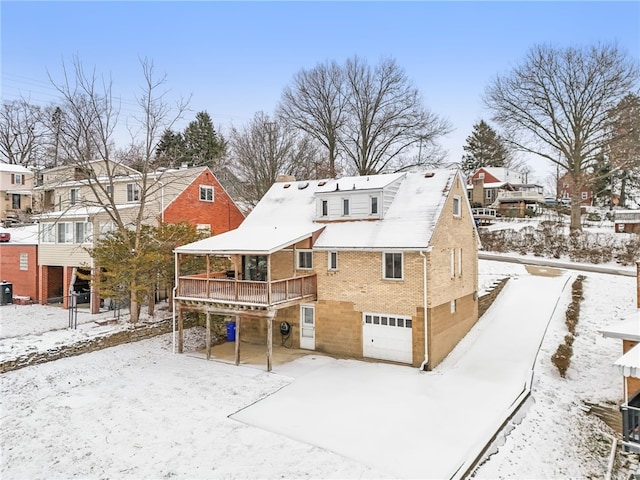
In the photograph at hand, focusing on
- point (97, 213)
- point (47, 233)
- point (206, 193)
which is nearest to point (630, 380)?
point (206, 193)

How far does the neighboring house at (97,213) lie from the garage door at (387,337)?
46.1 feet

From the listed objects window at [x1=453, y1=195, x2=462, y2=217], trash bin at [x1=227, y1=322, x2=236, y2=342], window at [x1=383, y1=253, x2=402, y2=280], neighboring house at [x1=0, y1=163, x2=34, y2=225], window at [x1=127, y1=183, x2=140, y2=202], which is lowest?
trash bin at [x1=227, y1=322, x2=236, y2=342]

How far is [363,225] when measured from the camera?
59.1 ft

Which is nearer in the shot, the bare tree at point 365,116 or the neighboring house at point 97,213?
the neighboring house at point 97,213

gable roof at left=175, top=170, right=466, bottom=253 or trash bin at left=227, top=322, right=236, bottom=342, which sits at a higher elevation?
gable roof at left=175, top=170, right=466, bottom=253

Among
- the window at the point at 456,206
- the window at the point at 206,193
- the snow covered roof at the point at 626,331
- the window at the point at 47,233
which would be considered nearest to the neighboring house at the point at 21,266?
the window at the point at 47,233

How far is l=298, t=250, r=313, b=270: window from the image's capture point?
61.2ft

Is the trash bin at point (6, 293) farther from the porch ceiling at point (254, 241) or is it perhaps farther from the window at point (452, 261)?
the window at point (452, 261)

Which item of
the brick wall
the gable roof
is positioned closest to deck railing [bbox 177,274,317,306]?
the gable roof

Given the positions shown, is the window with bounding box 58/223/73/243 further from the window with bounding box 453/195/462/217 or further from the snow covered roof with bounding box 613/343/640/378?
the snow covered roof with bounding box 613/343/640/378

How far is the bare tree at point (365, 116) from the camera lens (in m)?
36.2

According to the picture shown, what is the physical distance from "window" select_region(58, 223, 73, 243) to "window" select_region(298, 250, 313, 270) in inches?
619

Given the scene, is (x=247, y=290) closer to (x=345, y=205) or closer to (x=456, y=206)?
(x=345, y=205)

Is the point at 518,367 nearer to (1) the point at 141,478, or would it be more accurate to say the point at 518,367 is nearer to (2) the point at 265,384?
(2) the point at 265,384
